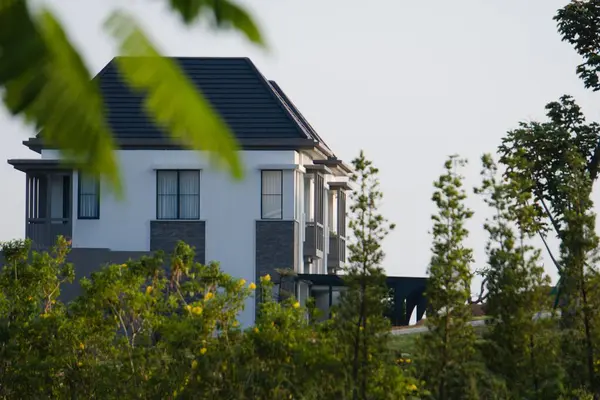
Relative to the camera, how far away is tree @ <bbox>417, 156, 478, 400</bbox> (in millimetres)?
9039

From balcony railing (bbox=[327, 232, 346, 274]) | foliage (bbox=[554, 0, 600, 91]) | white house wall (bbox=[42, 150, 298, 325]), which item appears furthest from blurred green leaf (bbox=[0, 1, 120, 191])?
balcony railing (bbox=[327, 232, 346, 274])

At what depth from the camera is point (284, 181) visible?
40969 millimetres

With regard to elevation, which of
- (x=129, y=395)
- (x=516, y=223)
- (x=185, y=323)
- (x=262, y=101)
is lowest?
(x=129, y=395)

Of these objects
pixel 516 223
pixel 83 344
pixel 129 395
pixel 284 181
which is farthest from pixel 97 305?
pixel 284 181

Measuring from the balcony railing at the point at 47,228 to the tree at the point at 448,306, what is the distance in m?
33.4

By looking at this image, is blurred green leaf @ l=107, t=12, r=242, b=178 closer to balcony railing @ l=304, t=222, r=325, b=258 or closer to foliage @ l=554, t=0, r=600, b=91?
foliage @ l=554, t=0, r=600, b=91

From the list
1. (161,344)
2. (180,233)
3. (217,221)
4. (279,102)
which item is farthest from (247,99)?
(161,344)

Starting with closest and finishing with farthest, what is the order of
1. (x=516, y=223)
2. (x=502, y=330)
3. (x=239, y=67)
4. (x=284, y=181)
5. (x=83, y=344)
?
(x=502, y=330), (x=516, y=223), (x=83, y=344), (x=284, y=181), (x=239, y=67)

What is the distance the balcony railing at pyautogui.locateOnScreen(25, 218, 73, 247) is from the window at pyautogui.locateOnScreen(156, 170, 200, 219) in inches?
136

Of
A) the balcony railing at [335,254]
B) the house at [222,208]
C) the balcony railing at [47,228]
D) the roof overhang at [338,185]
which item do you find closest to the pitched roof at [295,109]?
the roof overhang at [338,185]

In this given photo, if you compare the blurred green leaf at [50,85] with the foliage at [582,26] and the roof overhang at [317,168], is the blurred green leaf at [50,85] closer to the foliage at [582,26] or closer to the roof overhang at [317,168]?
the foliage at [582,26]

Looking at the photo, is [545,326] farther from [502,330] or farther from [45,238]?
[45,238]

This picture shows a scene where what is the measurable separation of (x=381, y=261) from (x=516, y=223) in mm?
1188

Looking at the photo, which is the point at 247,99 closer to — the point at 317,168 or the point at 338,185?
the point at 317,168
